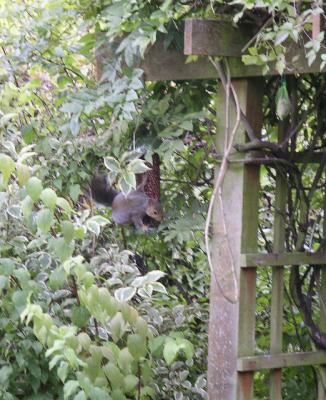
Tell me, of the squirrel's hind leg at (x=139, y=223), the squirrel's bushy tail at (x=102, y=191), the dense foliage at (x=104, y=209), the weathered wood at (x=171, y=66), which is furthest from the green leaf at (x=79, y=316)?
the weathered wood at (x=171, y=66)

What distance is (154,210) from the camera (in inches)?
131

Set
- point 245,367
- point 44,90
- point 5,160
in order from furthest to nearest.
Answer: point 44,90
point 245,367
point 5,160

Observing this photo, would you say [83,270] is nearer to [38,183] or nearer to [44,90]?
[38,183]

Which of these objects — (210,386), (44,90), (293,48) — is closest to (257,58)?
(293,48)

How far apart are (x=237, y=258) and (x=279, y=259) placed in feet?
0.60

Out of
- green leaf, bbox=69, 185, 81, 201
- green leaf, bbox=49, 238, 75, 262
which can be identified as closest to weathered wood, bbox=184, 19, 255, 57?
green leaf, bbox=49, 238, 75, 262

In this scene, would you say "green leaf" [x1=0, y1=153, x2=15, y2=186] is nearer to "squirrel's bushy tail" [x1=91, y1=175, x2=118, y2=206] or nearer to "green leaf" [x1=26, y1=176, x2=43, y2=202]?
"green leaf" [x1=26, y1=176, x2=43, y2=202]

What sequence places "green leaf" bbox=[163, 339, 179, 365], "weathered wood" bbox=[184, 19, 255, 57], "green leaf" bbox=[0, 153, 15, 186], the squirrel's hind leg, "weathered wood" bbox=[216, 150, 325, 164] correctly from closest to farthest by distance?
"green leaf" bbox=[0, 153, 15, 186], "weathered wood" bbox=[184, 19, 255, 57], "green leaf" bbox=[163, 339, 179, 365], "weathered wood" bbox=[216, 150, 325, 164], the squirrel's hind leg

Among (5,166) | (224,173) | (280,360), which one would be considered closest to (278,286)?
(280,360)

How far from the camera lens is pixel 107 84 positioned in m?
3.06

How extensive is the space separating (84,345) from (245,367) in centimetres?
54

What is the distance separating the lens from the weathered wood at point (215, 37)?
8.67 ft

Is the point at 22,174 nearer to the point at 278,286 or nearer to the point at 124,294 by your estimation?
the point at 124,294

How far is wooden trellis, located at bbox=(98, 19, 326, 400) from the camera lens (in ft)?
9.52
